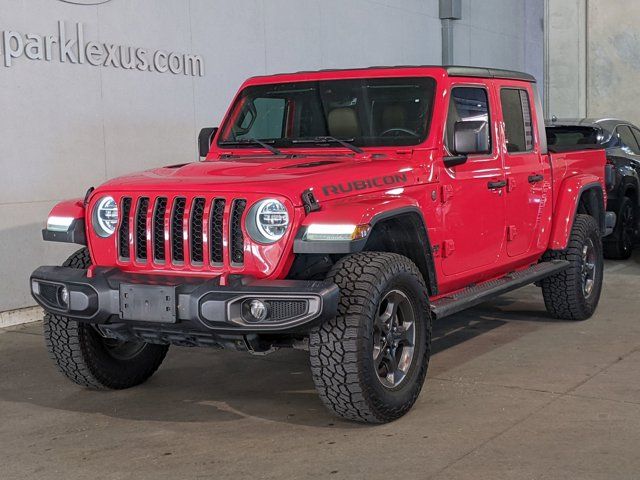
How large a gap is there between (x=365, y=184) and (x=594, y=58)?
10.5 metres

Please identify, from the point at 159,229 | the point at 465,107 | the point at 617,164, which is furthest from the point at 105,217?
the point at 617,164

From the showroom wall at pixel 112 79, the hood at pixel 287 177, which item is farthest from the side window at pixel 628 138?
the hood at pixel 287 177

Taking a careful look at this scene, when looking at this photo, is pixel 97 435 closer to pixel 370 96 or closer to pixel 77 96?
pixel 370 96

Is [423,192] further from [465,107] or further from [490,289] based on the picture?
[490,289]

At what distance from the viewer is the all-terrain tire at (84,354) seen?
543 centimetres

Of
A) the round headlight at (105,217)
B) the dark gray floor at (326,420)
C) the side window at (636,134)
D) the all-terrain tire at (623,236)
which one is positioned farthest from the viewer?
the side window at (636,134)

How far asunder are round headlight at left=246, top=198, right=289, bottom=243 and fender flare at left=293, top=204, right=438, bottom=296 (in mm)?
107

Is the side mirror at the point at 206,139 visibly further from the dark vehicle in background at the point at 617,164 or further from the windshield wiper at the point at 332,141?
the dark vehicle in background at the point at 617,164

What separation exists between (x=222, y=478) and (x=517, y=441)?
1.37 m

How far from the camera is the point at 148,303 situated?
473 cm

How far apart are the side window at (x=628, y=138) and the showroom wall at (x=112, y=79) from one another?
3.45 m

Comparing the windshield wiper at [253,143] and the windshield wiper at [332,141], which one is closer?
the windshield wiper at [332,141]

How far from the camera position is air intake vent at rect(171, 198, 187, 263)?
4898 millimetres

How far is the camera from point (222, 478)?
13.8 ft
